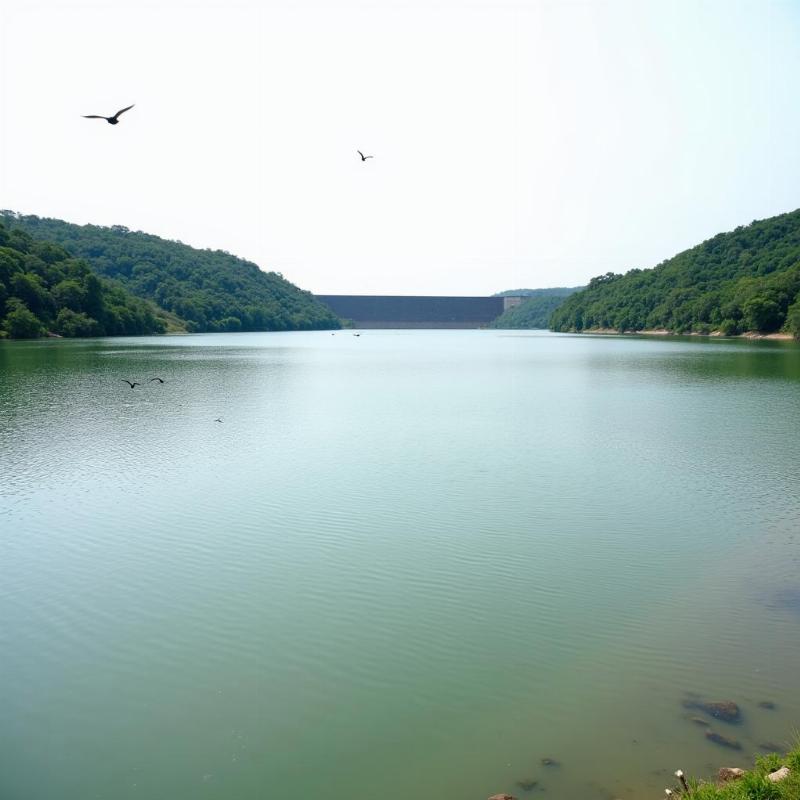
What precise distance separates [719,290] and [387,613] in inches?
4098

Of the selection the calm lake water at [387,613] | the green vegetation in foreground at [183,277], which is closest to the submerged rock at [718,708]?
the calm lake water at [387,613]

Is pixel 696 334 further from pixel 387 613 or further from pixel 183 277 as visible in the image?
pixel 387 613

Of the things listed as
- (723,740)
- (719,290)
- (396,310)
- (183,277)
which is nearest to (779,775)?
(723,740)

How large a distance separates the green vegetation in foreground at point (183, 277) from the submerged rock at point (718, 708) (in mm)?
123136

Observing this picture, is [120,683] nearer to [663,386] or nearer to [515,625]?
[515,625]

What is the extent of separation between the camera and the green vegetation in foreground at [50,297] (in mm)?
73562

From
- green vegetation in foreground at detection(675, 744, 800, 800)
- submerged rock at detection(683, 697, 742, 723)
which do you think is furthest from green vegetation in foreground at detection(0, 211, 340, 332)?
green vegetation in foreground at detection(675, 744, 800, 800)

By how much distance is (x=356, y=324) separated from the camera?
192750mm

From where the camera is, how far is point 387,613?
7773 millimetres

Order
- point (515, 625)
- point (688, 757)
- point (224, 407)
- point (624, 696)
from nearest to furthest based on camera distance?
point (688, 757)
point (624, 696)
point (515, 625)
point (224, 407)

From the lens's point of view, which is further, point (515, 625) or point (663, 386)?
point (663, 386)

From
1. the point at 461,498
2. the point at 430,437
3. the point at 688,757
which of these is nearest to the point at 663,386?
the point at 430,437

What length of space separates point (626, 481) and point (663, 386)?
1914cm

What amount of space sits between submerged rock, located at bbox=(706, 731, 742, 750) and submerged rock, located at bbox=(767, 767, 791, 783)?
630 mm
